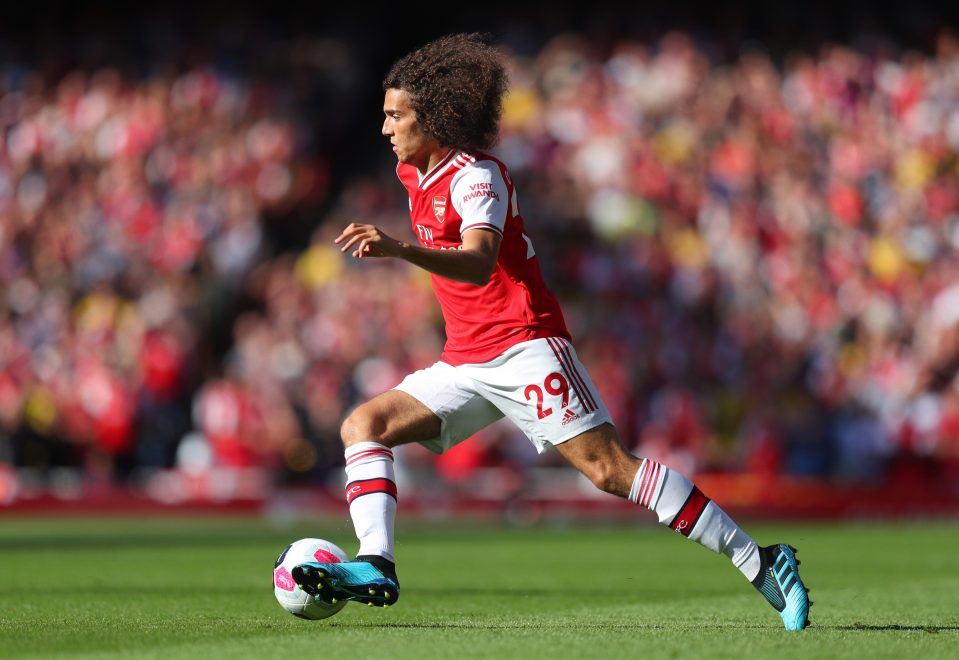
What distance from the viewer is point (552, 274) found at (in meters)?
20.7

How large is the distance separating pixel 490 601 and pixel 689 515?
7.09 feet

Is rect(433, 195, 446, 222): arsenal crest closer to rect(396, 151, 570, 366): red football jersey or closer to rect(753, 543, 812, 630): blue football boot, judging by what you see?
rect(396, 151, 570, 366): red football jersey

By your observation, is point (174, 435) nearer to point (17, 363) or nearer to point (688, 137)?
point (17, 363)

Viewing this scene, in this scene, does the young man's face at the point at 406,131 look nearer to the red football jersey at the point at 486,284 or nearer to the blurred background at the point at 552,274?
the red football jersey at the point at 486,284

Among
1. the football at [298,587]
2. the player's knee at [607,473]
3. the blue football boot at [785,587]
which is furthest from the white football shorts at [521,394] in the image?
the blue football boot at [785,587]

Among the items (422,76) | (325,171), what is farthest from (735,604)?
(325,171)

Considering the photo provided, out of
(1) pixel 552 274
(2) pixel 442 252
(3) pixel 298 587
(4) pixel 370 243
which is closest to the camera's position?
(4) pixel 370 243

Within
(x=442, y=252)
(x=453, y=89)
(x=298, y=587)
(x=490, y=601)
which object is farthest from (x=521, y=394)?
(x=490, y=601)

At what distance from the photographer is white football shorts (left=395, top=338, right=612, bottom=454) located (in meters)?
6.77

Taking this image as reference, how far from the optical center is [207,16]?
25.7 metres

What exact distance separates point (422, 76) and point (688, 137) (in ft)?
49.2

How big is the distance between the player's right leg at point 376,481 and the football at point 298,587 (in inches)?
5.0

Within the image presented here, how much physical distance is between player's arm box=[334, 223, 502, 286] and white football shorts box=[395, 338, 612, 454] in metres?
0.53

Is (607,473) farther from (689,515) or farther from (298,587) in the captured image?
(298,587)
